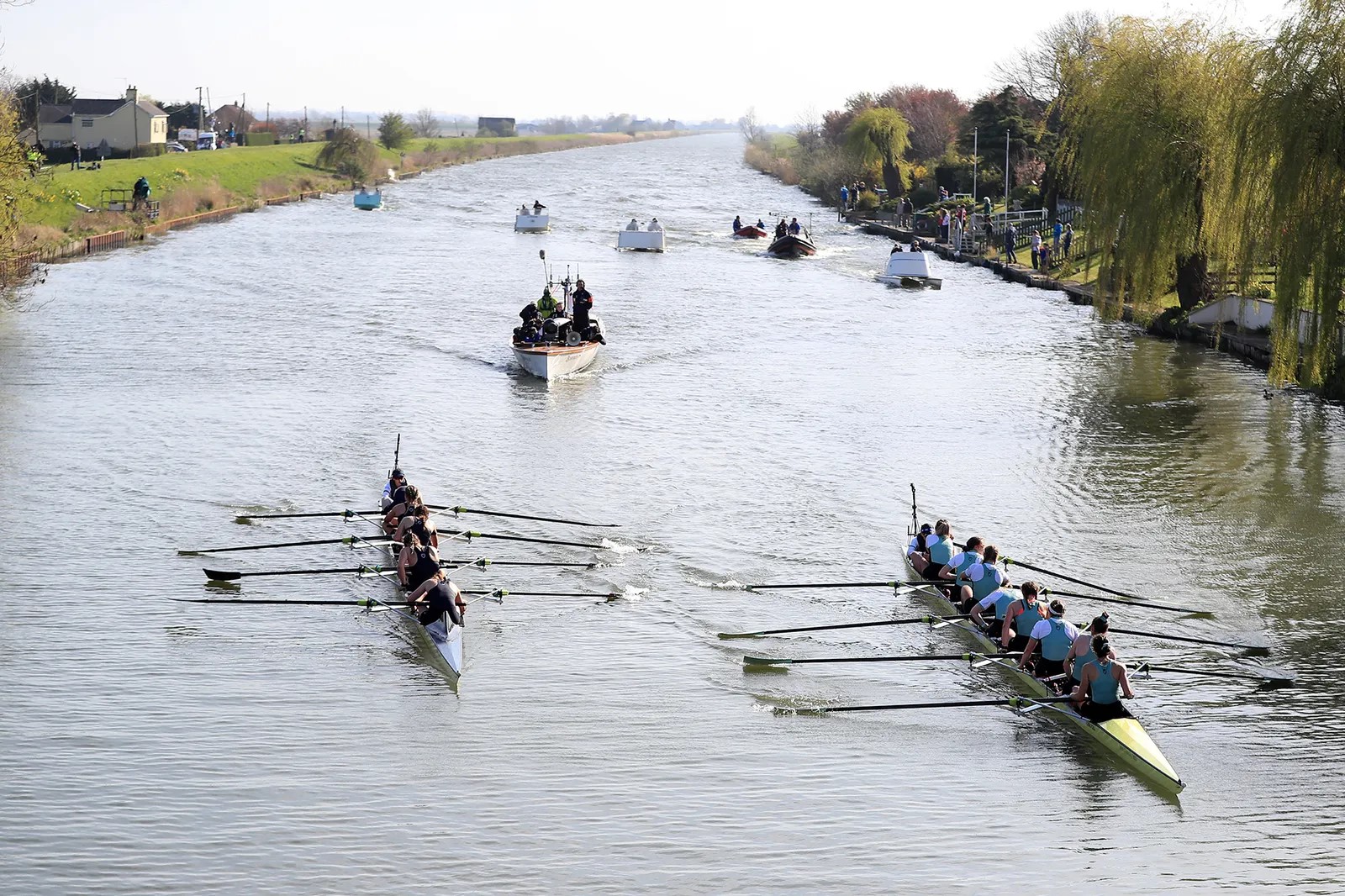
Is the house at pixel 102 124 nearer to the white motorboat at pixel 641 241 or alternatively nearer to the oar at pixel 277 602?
the white motorboat at pixel 641 241

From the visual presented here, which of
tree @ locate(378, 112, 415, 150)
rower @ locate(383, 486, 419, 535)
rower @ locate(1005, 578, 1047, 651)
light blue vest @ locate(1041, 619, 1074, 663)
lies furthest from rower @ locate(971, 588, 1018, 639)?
tree @ locate(378, 112, 415, 150)

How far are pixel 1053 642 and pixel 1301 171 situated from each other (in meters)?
17.1


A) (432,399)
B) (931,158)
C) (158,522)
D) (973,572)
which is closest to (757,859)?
(973,572)

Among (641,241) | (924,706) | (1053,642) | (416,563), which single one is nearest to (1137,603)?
(1053,642)

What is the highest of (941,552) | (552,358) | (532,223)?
(532,223)

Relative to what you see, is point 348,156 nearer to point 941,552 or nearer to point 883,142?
point 883,142

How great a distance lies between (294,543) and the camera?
2334 cm

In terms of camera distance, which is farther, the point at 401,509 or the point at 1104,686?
the point at 401,509

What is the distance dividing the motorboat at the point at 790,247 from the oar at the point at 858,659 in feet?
172

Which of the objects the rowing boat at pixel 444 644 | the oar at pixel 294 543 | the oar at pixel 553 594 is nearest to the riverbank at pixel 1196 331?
the oar at pixel 553 594

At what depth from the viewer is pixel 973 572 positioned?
2019cm

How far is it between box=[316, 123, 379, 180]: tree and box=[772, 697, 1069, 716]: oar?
104907 mm

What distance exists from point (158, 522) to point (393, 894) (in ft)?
43.3

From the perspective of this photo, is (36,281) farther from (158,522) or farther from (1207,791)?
(1207,791)
